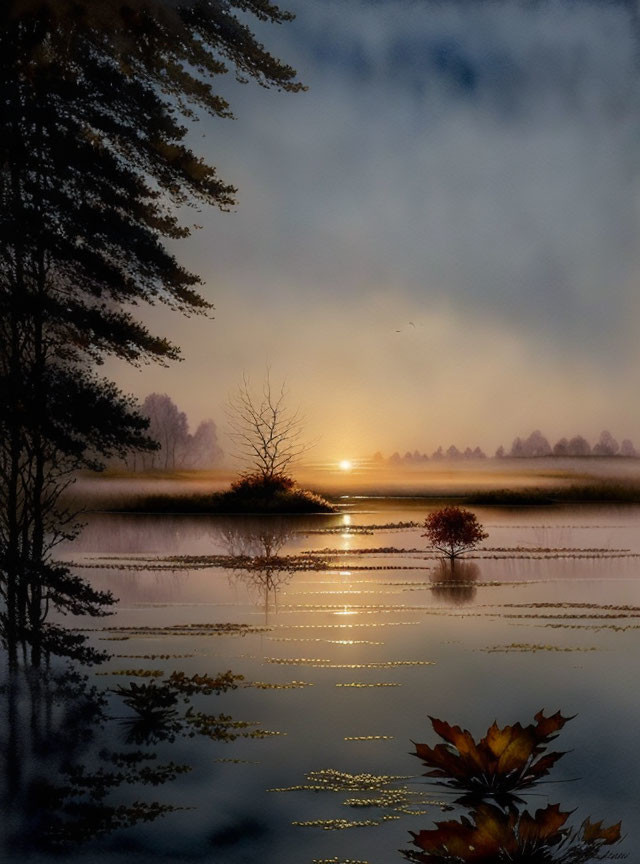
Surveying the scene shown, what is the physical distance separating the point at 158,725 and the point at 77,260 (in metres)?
3.88

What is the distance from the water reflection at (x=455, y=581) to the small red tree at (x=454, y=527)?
342 mm

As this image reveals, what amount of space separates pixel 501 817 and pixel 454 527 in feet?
35.6

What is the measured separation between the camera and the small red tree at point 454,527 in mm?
14156

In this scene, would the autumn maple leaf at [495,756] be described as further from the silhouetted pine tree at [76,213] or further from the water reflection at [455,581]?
the water reflection at [455,581]

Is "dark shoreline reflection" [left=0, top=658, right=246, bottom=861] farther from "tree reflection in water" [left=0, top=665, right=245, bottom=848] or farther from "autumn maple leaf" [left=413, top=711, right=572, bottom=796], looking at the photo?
"autumn maple leaf" [left=413, top=711, right=572, bottom=796]

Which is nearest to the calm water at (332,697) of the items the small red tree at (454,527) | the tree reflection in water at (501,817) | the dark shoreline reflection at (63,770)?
the dark shoreline reflection at (63,770)

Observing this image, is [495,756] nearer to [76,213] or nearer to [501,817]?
[501,817]

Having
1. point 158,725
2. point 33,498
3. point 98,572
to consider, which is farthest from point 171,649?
point 98,572

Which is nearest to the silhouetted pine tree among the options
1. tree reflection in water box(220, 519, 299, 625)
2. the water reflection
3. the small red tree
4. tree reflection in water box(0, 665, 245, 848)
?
tree reflection in water box(0, 665, 245, 848)

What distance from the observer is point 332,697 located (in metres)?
6.12

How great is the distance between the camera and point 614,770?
466cm

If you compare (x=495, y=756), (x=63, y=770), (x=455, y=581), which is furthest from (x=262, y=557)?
(x=495, y=756)

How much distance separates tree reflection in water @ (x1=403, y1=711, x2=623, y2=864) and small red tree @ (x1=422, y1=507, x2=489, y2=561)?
9.74 m

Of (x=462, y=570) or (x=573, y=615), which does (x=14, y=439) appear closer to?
(x=573, y=615)
